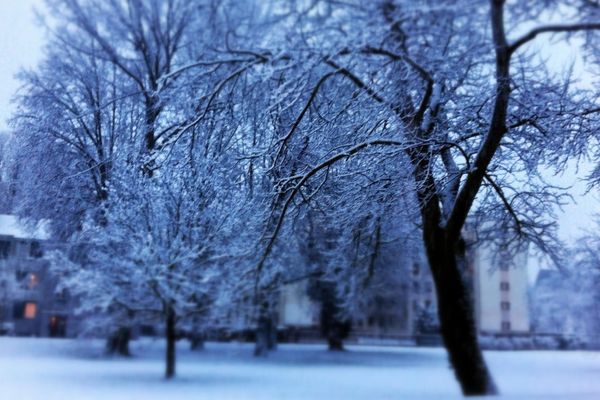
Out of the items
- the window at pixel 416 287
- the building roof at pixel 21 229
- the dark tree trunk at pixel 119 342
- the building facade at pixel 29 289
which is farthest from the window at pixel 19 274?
the window at pixel 416 287

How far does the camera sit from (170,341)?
11.1 ft

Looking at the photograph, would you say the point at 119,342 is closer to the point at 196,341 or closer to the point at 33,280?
the point at 196,341

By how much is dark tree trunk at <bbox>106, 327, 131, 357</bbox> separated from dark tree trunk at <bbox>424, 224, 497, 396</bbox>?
6.55ft

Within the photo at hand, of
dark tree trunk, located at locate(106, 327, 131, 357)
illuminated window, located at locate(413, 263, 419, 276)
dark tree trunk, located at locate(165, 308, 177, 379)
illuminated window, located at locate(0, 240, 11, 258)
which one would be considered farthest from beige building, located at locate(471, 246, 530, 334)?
illuminated window, located at locate(0, 240, 11, 258)

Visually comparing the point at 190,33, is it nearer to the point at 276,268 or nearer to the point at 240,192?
the point at 240,192

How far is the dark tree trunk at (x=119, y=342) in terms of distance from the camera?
331 cm

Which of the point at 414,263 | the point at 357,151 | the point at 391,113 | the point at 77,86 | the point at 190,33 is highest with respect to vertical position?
the point at 190,33

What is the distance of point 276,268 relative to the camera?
401 cm

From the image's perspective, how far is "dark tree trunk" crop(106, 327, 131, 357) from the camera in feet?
10.9

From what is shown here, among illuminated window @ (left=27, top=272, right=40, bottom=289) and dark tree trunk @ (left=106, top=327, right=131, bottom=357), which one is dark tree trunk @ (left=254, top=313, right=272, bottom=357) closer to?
dark tree trunk @ (left=106, top=327, right=131, bottom=357)

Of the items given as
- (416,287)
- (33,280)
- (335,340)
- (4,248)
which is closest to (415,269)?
(416,287)

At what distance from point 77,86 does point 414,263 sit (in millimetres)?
2671

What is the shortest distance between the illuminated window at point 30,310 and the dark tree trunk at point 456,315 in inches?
93.4

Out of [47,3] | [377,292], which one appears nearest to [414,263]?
[377,292]
